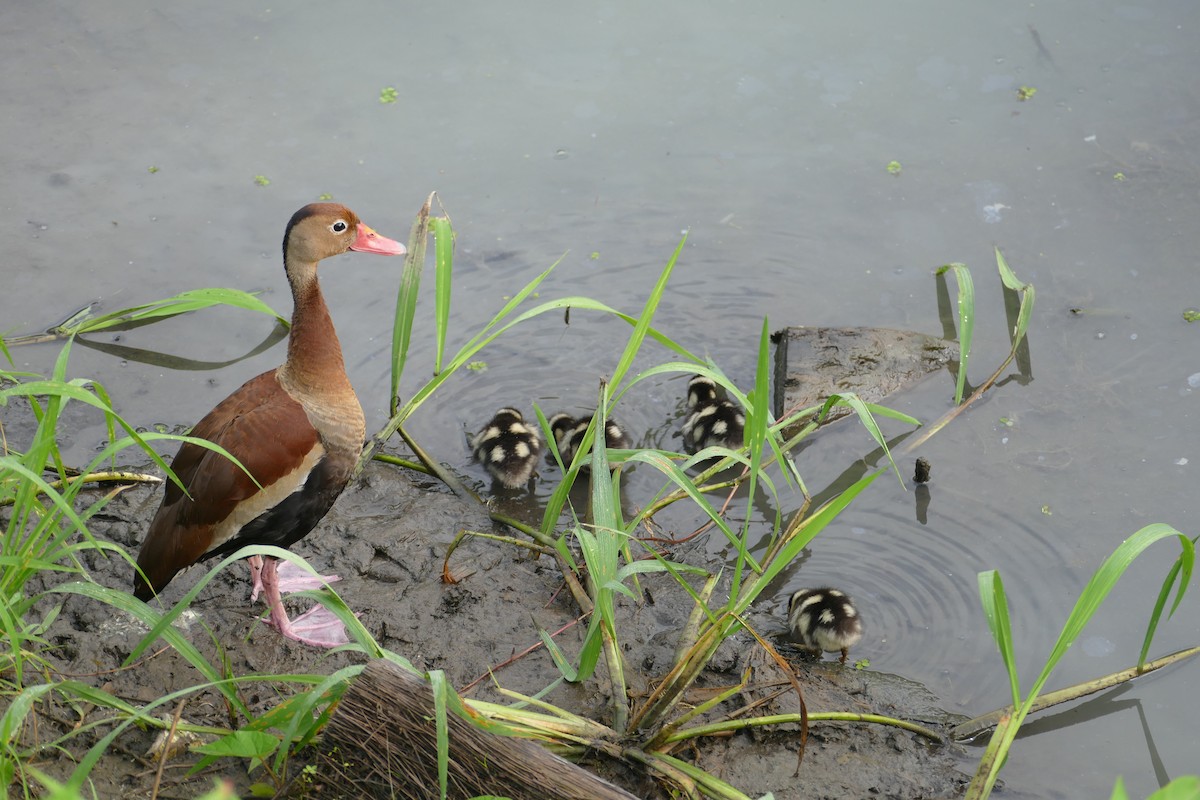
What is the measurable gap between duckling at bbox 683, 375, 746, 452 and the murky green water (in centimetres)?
16

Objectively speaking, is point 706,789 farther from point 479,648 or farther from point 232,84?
point 232,84

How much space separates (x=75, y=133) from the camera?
573 cm

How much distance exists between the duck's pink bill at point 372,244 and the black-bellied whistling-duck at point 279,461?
200mm

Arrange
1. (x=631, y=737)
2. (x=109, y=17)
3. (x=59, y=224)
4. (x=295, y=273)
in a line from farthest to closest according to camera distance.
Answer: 1. (x=109, y=17)
2. (x=59, y=224)
3. (x=295, y=273)
4. (x=631, y=737)

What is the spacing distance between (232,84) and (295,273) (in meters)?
2.84

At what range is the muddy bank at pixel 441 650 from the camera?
9.54 ft

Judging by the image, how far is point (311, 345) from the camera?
3.54 m

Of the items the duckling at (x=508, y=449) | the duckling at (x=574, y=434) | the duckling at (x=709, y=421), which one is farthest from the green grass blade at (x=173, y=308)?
the duckling at (x=709, y=421)

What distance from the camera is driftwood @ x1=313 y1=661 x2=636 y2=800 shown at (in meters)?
2.36

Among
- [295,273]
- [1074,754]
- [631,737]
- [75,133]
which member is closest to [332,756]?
[631,737]

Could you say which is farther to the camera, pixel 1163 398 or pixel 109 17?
pixel 109 17

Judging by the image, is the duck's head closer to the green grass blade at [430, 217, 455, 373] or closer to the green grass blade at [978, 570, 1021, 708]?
the green grass blade at [430, 217, 455, 373]

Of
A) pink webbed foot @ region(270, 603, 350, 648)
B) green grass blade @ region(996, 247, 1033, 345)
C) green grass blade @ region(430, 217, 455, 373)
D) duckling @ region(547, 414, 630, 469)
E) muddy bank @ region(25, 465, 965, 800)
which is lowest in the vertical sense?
pink webbed foot @ region(270, 603, 350, 648)

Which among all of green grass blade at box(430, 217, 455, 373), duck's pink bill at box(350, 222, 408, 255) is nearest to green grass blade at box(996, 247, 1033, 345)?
green grass blade at box(430, 217, 455, 373)
